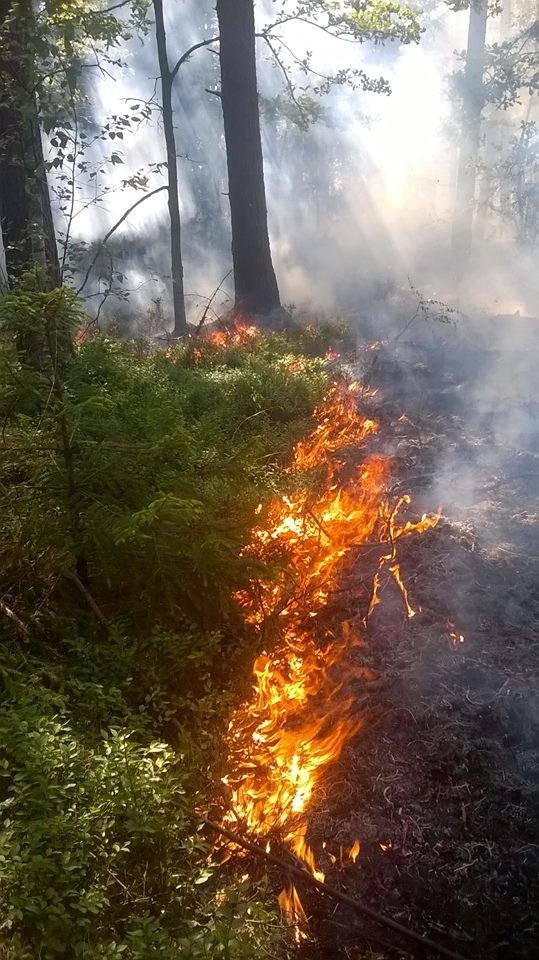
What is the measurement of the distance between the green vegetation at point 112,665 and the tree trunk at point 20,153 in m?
3.46

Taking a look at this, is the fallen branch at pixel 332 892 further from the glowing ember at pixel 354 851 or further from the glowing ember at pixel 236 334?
the glowing ember at pixel 236 334

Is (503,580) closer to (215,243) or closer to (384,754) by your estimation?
(384,754)

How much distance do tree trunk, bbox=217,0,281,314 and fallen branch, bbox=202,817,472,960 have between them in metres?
9.97

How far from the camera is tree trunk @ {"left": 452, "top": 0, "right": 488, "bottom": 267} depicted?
59.2ft

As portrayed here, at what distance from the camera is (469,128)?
18875 mm

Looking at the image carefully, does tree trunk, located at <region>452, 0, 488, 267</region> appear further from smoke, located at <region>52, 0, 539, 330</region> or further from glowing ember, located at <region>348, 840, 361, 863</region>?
glowing ember, located at <region>348, 840, 361, 863</region>

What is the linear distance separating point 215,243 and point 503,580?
864 inches

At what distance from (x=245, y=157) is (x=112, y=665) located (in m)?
10.7

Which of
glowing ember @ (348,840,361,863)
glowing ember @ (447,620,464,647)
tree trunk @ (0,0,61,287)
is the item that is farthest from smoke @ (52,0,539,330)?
glowing ember @ (348,840,361,863)

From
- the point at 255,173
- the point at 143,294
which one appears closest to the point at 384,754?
the point at 255,173

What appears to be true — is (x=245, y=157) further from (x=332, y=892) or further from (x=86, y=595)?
(x=332, y=892)

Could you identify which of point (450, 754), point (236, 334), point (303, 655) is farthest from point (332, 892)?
point (236, 334)

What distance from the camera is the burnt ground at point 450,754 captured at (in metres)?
2.69

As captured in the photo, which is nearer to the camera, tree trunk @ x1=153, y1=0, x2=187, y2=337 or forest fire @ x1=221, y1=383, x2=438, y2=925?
forest fire @ x1=221, y1=383, x2=438, y2=925
